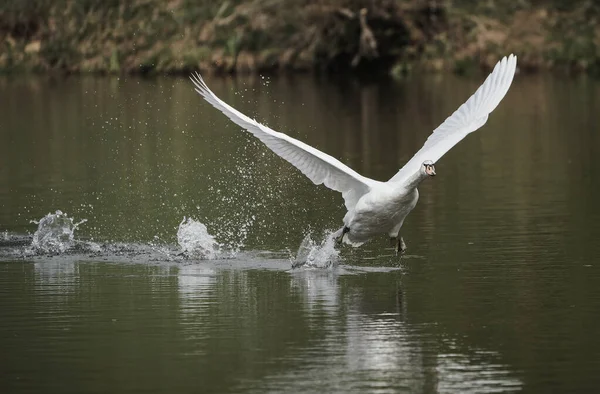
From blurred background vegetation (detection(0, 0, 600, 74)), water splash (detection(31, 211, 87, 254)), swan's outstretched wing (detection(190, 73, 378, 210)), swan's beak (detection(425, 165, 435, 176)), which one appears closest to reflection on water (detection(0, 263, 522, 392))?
swan's outstretched wing (detection(190, 73, 378, 210))

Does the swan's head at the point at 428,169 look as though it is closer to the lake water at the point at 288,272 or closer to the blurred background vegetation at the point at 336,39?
the lake water at the point at 288,272

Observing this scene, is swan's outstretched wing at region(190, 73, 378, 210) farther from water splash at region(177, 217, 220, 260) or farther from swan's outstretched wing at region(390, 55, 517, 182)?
water splash at region(177, 217, 220, 260)

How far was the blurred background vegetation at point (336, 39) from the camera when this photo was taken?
55781 millimetres

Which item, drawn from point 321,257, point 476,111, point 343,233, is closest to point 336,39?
point 476,111

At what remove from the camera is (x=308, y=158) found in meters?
17.3

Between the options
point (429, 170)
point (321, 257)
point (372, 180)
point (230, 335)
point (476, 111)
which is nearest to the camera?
point (230, 335)

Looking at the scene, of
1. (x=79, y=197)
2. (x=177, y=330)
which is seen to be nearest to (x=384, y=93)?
(x=79, y=197)

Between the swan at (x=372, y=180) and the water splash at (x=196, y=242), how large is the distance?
1744 mm

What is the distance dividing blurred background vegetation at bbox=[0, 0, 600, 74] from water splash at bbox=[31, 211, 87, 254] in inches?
1405

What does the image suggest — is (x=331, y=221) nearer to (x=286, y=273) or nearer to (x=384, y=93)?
(x=286, y=273)

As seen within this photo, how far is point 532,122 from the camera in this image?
35750 millimetres

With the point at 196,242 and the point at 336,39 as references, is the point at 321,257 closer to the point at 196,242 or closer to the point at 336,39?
the point at 196,242

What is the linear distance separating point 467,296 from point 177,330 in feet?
9.78

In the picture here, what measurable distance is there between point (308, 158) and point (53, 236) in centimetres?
372
